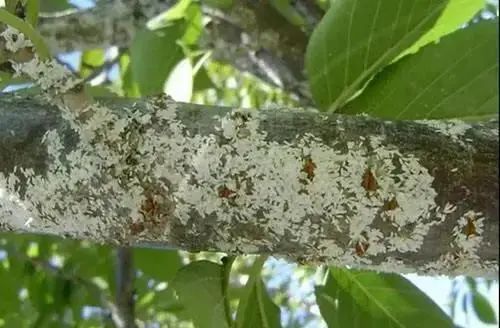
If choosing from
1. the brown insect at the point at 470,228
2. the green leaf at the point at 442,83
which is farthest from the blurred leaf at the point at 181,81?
the brown insect at the point at 470,228

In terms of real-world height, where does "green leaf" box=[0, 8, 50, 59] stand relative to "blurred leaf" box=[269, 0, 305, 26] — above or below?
below

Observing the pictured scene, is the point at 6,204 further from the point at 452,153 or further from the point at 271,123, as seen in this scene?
the point at 452,153

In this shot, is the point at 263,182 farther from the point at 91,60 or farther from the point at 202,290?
the point at 91,60

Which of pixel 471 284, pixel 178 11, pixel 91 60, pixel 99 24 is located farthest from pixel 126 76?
pixel 471 284

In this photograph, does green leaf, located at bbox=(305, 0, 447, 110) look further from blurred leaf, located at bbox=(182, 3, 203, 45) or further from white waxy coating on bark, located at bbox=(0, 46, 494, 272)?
blurred leaf, located at bbox=(182, 3, 203, 45)

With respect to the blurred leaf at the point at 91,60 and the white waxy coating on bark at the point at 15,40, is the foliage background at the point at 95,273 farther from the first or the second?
the white waxy coating on bark at the point at 15,40

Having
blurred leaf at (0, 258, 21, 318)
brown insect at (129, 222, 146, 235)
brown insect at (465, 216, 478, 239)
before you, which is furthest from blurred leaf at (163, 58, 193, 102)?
brown insect at (465, 216, 478, 239)
